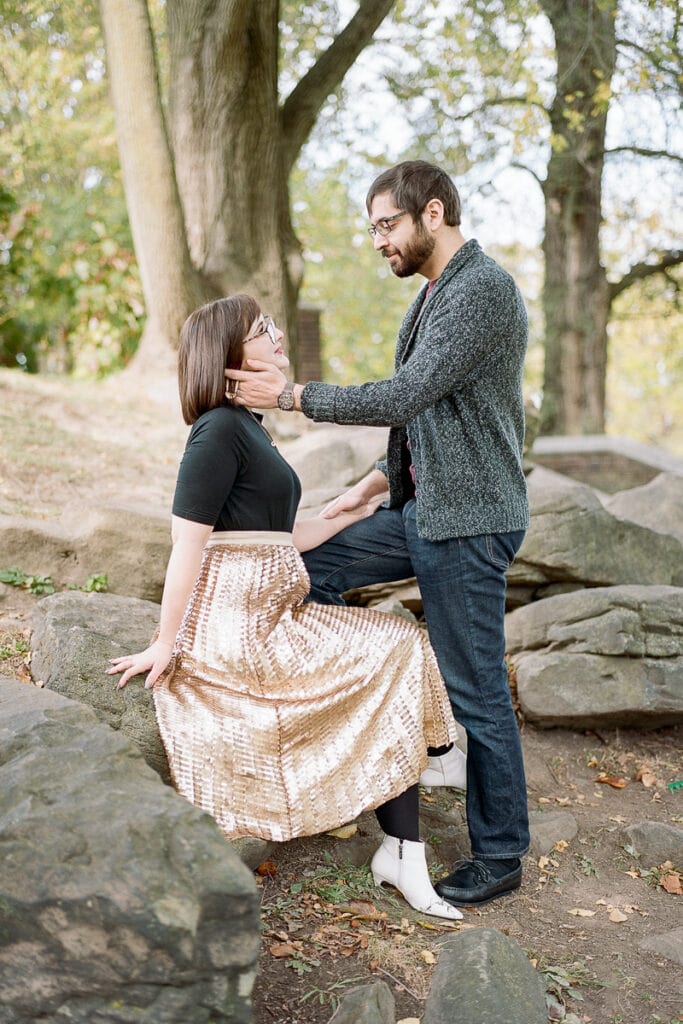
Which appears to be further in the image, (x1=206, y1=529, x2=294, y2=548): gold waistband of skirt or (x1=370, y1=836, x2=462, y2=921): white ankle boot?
(x1=370, y1=836, x2=462, y2=921): white ankle boot

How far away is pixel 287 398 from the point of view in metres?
3.44

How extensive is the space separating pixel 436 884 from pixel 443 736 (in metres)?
0.65

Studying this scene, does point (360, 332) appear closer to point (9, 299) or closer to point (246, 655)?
point (9, 299)

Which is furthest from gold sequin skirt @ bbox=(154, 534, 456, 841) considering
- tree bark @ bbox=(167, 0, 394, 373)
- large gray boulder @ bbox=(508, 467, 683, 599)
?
tree bark @ bbox=(167, 0, 394, 373)

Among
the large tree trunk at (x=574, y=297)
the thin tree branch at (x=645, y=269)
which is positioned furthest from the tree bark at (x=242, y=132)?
the thin tree branch at (x=645, y=269)

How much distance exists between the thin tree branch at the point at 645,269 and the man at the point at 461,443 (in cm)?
1238

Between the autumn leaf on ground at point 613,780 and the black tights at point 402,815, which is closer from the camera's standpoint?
the black tights at point 402,815

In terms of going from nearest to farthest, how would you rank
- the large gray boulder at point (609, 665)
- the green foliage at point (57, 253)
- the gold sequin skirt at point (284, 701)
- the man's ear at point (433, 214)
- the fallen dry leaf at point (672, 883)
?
the gold sequin skirt at point (284, 701)
the man's ear at point (433, 214)
the fallen dry leaf at point (672, 883)
the large gray boulder at point (609, 665)
the green foliage at point (57, 253)

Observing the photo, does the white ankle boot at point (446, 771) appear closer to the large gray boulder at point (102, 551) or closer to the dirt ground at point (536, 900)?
the dirt ground at point (536, 900)

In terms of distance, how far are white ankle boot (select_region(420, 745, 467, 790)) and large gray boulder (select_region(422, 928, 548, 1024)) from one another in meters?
0.81

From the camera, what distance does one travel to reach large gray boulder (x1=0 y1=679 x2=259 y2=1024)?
7.52ft

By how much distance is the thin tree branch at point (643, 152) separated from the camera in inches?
466

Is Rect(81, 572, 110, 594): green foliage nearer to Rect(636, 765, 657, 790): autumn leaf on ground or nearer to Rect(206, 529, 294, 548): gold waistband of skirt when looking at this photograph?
Rect(206, 529, 294, 548): gold waistband of skirt

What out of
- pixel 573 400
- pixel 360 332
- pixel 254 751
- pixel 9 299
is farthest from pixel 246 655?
pixel 360 332
